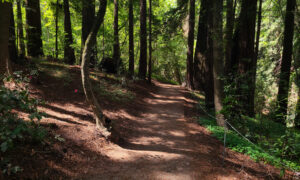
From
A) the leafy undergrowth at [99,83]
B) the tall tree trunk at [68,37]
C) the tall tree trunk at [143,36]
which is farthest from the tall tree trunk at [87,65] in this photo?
the tall tree trunk at [143,36]

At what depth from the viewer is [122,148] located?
6008 mm

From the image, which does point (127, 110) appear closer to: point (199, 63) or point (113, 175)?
point (113, 175)

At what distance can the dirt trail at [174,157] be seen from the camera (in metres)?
4.66

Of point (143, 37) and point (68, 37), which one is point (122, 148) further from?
point (143, 37)

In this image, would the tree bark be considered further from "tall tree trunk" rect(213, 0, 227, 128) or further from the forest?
"tall tree trunk" rect(213, 0, 227, 128)

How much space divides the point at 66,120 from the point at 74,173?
8.77 feet

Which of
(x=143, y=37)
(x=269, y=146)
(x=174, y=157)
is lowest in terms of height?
(x=269, y=146)

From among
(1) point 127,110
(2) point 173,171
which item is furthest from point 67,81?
(2) point 173,171

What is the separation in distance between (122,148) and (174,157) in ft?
5.62

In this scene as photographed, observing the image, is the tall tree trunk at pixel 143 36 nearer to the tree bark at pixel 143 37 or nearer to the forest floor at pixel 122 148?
the tree bark at pixel 143 37

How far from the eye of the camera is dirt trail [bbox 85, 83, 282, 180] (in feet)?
15.3

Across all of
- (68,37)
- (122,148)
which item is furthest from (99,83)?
(122,148)

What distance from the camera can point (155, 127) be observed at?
323 inches

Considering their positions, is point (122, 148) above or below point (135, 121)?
below
